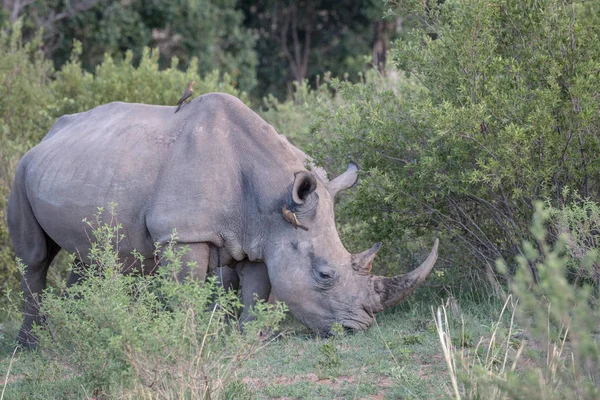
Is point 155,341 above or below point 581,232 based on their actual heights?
below

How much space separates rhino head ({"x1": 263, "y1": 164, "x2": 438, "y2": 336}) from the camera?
7266 millimetres

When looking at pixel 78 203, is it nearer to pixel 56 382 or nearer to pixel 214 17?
pixel 56 382

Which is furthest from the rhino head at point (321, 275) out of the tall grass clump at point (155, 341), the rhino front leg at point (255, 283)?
the tall grass clump at point (155, 341)

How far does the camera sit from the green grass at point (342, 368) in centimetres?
557

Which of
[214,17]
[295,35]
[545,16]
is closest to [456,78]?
[545,16]

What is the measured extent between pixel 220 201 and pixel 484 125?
7.12 ft

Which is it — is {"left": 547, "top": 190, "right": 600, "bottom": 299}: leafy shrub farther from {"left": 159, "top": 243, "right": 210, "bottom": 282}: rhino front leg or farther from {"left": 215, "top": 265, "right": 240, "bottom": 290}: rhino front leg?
{"left": 215, "top": 265, "right": 240, "bottom": 290}: rhino front leg

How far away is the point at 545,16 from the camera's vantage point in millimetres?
6934

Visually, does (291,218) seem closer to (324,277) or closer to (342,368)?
(324,277)

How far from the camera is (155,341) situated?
4.96m

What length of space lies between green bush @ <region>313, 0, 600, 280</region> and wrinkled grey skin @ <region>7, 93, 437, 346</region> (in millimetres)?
521

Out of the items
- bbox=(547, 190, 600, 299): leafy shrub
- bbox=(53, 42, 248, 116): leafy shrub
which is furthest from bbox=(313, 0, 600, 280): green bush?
bbox=(53, 42, 248, 116): leafy shrub

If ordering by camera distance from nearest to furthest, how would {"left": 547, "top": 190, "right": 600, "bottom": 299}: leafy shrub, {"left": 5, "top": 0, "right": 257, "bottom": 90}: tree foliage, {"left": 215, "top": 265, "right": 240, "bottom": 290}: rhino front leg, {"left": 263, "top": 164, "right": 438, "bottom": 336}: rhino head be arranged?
{"left": 547, "top": 190, "right": 600, "bottom": 299}: leafy shrub, {"left": 263, "top": 164, "right": 438, "bottom": 336}: rhino head, {"left": 215, "top": 265, "right": 240, "bottom": 290}: rhino front leg, {"left": 5, "top": 0, "right": 257, "bottom": 90}: tree foliage

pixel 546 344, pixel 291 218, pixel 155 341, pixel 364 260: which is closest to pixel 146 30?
pixel 291 218
